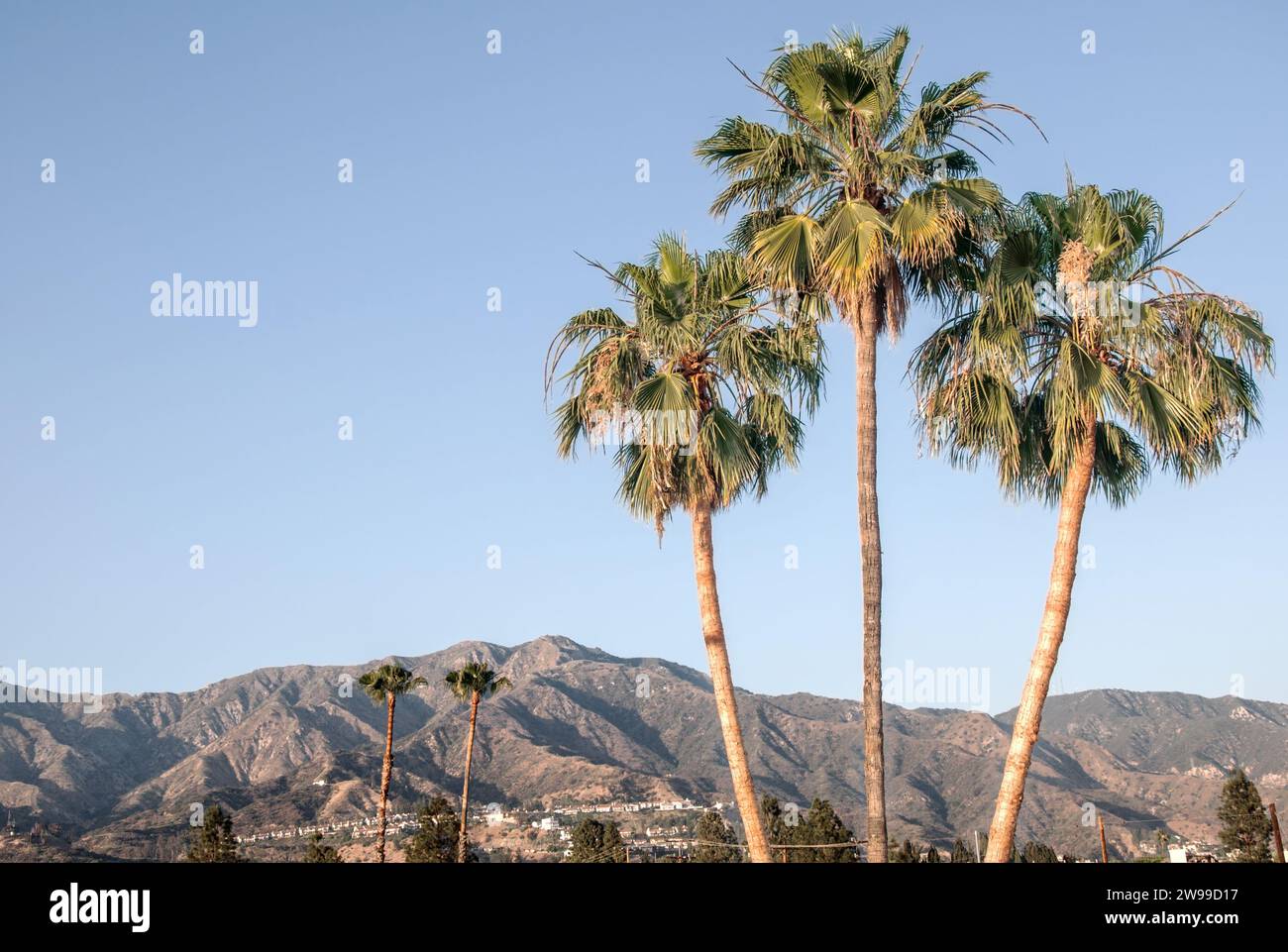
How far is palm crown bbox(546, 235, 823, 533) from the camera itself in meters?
21.9

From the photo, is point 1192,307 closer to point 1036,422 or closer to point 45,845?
point 1036,422

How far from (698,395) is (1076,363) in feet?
22.6

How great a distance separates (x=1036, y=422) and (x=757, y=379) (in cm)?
502

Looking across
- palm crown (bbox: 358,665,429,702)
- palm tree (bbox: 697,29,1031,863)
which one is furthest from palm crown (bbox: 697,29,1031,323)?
palm crown (bbox: 358,665,429,702)

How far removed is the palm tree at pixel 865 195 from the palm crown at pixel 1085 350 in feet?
4.32

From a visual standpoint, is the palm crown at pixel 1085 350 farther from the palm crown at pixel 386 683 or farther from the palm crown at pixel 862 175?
the palm crown at pixel 386 683

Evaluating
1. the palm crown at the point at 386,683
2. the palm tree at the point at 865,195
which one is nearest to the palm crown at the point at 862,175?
the palm tree at the point at 865,195

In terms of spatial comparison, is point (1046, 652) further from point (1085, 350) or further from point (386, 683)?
point (386, 683)

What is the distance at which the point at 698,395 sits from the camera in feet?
73.8

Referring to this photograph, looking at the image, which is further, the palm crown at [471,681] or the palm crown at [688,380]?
the palm crown at [471,681]

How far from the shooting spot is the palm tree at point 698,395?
2183cm

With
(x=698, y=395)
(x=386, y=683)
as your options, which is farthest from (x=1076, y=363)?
(x=386, y=683)

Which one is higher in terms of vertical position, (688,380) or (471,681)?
(688,380)
